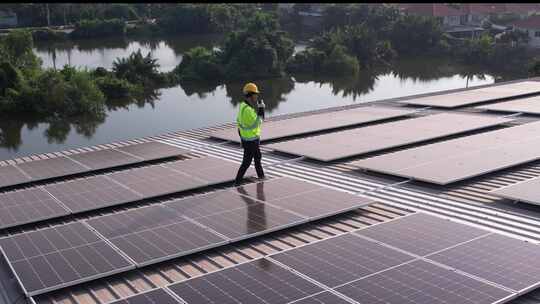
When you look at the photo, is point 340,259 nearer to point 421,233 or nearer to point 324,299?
point 324,299

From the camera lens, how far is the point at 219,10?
94.8 m

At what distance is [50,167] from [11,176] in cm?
104

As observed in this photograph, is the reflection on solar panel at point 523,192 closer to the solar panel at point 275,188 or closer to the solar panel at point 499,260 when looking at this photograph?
the solar panel at point 499,260

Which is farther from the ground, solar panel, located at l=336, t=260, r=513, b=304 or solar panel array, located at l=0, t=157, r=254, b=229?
solar panel, located at l=336, t=260, r=513, b=304

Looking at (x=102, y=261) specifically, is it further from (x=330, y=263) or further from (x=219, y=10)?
(x=219, y=10)

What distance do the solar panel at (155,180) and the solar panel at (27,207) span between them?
5.49 feet

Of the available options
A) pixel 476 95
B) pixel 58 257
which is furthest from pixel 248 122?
pixel 476 95

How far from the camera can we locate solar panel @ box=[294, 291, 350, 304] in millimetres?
7031

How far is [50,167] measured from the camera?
14680 mm

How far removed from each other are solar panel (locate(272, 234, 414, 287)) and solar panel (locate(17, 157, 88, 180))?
25.0 feet

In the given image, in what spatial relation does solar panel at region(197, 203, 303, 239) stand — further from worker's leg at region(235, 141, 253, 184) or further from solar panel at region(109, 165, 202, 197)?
solar panel at region(109, 165, 202, 197)

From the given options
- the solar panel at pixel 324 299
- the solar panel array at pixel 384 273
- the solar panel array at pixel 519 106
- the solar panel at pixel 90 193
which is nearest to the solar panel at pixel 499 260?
the solar panel array at pixel 384 273

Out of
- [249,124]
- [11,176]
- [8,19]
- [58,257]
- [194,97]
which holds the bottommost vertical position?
[194,97]

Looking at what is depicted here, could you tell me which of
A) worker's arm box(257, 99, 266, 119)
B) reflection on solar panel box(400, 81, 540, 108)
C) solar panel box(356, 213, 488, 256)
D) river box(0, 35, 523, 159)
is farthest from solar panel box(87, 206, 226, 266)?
river box(0, 35, 523, 159)
